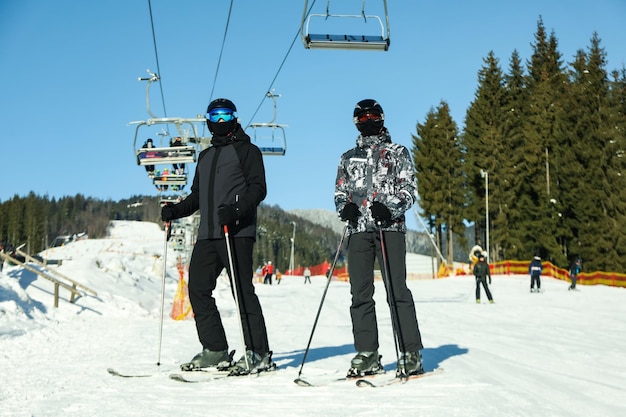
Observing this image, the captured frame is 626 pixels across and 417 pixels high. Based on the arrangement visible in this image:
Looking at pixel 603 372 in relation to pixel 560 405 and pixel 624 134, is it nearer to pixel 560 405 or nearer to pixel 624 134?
pixel 560 405

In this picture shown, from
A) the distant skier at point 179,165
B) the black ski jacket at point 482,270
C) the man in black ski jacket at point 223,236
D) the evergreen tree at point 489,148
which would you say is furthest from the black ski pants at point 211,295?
the evergreen tree at point 489,148

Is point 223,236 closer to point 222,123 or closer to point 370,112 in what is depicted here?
point 222,123

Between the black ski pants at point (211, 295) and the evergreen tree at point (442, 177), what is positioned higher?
the evergreen tree at point (442, 177)

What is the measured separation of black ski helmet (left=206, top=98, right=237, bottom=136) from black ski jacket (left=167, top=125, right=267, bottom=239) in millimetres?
38

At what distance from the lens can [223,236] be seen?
4.70 metres

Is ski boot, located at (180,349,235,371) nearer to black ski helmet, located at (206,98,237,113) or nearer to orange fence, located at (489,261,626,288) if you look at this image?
black ski helmet, located at (206,98,237,113)

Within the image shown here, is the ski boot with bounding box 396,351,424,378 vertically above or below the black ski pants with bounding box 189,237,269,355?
below

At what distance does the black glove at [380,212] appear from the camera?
4.25 m

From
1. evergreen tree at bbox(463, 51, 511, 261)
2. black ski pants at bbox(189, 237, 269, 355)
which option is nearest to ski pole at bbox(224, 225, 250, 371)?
black ski pants at bbox(189, 237, 269, 355)

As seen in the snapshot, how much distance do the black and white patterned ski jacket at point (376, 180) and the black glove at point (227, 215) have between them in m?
0.71

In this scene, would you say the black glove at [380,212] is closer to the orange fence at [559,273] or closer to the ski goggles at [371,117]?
the ski goggles at [371,117]

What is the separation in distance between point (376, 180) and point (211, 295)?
4.73 ft

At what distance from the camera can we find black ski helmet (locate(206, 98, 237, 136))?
16.0 ft

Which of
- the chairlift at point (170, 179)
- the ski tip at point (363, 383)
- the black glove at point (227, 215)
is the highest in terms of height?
the chairlift at point (170, 179)
